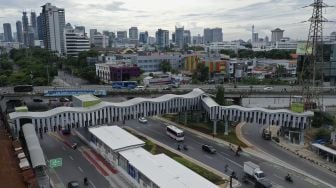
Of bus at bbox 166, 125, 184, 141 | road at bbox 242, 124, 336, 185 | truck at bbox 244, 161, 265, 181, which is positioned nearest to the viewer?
truck at bbox 244, 161, 265, 181

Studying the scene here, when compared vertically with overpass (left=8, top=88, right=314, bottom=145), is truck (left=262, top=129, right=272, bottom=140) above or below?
below

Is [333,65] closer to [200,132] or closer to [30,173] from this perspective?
[200,132]

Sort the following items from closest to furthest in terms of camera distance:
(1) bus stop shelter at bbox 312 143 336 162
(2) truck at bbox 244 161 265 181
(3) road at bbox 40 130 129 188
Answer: (2) truck at bbox 244 161 265 181
(3) road at bbox 40 130 129 188
(1) bus stop shelter at bbox 312 143 336 162

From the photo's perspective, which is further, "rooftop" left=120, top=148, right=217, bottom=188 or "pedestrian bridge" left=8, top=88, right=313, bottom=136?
"pedestrian bridge" left=8, top=88, right=313, bottom=136

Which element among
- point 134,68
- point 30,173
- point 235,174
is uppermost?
point 134,68

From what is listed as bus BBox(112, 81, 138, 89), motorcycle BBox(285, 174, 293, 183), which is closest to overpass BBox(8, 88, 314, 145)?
motorcycle BBox(285, 174, 293, 183)

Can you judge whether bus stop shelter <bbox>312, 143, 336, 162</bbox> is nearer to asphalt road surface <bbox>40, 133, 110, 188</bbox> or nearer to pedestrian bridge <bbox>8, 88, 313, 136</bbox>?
pedestrian bridge <bbox>8, 88, 313, 136</bbox>

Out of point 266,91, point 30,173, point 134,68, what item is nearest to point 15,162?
point 30,173
